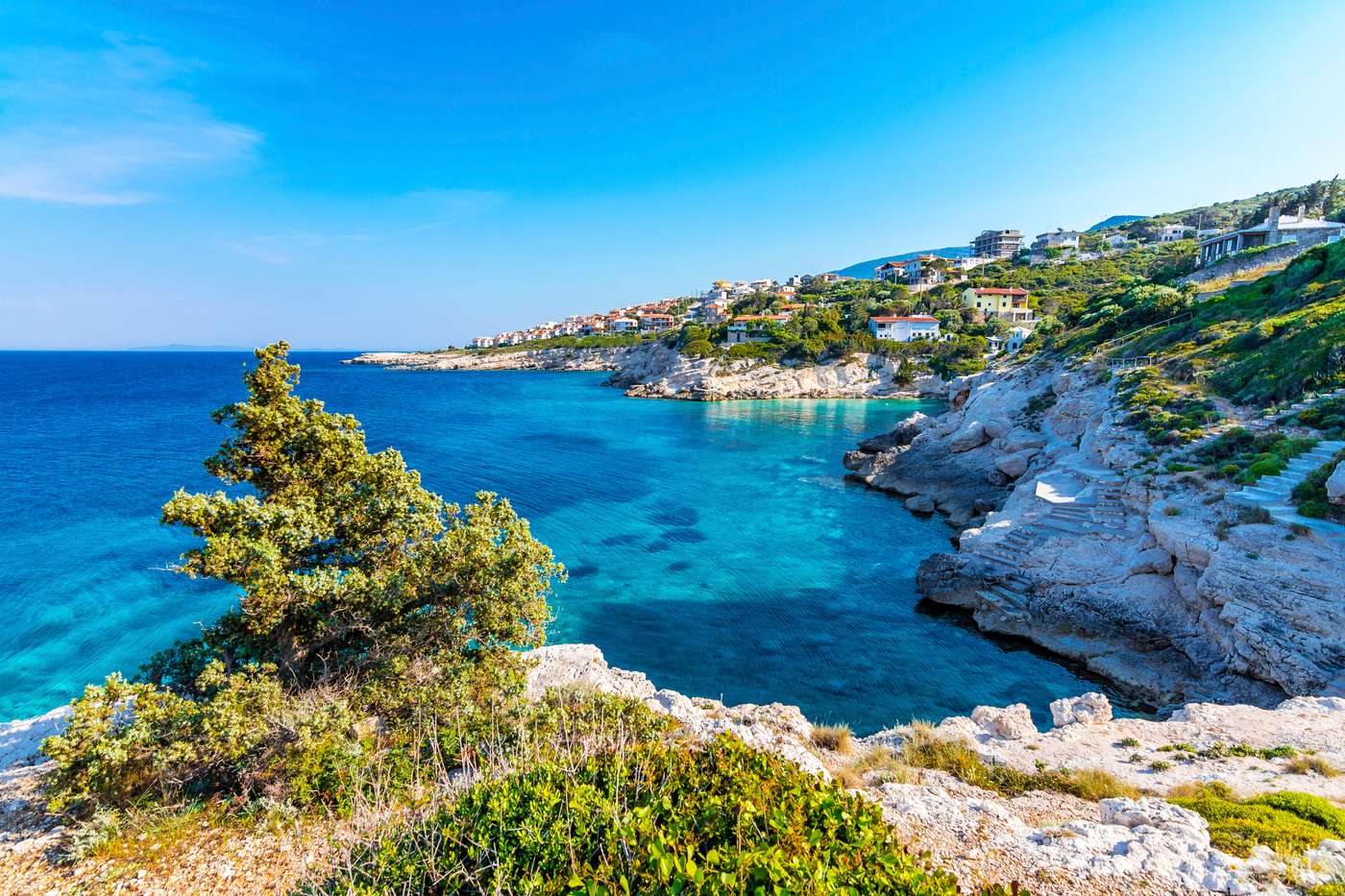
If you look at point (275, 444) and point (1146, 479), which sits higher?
point (275, 444)

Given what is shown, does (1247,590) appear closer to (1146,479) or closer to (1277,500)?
(1277,500)

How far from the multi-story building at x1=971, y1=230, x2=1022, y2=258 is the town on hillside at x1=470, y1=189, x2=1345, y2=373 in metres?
0.25

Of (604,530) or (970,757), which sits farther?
(604,530)

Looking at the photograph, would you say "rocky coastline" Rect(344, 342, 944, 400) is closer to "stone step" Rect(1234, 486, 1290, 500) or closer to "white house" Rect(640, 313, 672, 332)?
"white house" Rect(640, 313, 672, 332)

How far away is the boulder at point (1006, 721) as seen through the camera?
12.0 m

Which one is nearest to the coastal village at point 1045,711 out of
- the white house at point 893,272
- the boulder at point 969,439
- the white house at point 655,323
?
the boulder at point 969,439

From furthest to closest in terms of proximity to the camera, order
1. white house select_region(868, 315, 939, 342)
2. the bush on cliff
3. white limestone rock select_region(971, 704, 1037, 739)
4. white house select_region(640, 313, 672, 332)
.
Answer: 1. white house select_region(640, 313, 672, 332)
2. white house select_region(868, 315, 939, 342)
3. white limestone rock select_region(971, 704, 1037, 739)
4. the bush on cliff

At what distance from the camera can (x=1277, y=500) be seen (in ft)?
51.1

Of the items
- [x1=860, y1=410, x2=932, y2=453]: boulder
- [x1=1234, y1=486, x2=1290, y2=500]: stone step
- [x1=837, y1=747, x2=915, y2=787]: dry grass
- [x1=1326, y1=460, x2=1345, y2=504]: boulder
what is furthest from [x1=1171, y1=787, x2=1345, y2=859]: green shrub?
[x1=860, y1=410, x2=932, y2=453]: boulder

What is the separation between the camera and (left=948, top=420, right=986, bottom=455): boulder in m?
35.4

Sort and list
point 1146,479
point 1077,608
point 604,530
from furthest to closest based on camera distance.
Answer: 1. point 604,530
2. point 1146,479
3. point 1077,608

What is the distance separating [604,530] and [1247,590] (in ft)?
77.1

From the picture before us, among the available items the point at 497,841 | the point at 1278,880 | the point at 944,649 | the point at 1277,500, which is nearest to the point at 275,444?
the point at 497,841

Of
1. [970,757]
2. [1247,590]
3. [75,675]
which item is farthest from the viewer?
[75,675]
